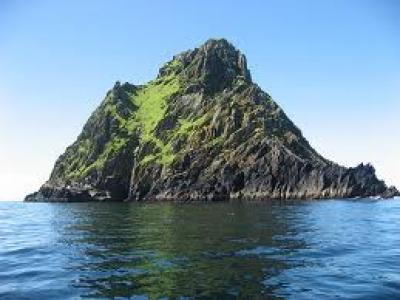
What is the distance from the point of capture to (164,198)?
643 feet

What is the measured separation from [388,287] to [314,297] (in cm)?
478

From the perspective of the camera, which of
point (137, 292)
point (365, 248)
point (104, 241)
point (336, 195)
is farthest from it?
point (336, 195)

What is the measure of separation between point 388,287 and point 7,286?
2037cm

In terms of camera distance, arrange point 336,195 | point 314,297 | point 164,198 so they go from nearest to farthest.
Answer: point 314,297
point 336,195
point 164,198

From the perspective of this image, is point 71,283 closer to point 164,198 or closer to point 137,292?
point 137,292

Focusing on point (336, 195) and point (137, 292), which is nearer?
point (137, 292)

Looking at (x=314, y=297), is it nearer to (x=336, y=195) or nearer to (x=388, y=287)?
(x=388, y=287)

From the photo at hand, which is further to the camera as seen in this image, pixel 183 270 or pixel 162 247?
pixel 162 247

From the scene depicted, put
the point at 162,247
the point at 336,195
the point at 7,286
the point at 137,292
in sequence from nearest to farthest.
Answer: the point at 137,292 → the point at 7,286 → the point at 162,247 → the point at 336,195

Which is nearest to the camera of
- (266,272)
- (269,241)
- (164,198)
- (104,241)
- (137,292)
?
(137,292)

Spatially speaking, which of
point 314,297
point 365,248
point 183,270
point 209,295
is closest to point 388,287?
point 314,297

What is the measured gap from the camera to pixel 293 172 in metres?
179

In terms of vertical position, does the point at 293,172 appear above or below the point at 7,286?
above

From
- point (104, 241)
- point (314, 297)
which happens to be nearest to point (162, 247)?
point (104, 241)
